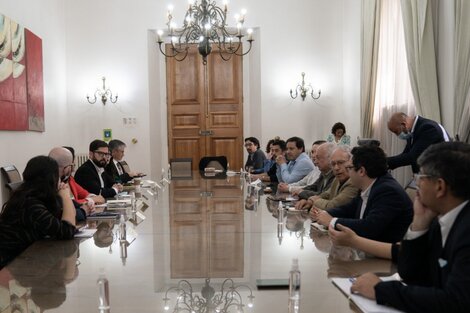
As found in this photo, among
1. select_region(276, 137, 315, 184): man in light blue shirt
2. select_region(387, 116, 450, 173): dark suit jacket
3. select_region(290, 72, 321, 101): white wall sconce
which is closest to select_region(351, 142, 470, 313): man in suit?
select_region(387, 116, 450, 173): dark suit jacket

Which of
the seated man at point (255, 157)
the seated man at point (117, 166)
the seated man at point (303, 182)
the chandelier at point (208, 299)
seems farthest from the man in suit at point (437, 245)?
the seated man at point (255, 157)

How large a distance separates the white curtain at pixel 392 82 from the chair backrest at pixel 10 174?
16.8 ft

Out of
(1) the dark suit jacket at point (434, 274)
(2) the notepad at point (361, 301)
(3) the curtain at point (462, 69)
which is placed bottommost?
(2) the notepad at point (361, 301)

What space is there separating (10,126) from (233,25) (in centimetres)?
448

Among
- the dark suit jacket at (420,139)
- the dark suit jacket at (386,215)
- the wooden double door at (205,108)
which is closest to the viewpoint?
the dark suit jacket at (386,215)

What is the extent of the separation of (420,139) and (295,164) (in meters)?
1.37

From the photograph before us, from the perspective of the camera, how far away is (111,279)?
181cm

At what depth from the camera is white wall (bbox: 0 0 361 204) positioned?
852 centimetres

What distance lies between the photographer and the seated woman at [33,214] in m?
2.35

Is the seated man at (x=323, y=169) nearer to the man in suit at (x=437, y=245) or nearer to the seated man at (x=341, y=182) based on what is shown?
the seated man at (x=341, y=182)

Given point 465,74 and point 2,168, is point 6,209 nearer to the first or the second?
point 2,168

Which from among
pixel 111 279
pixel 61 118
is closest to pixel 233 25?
pixel 61 118

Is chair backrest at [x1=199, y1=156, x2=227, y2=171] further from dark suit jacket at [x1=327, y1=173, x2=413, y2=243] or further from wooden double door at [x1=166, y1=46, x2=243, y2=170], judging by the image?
dark suit jacket at [x1=327, y1=173, x2=413, y2=243]

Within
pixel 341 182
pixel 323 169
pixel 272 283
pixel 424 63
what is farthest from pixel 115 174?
pixel 272 283
